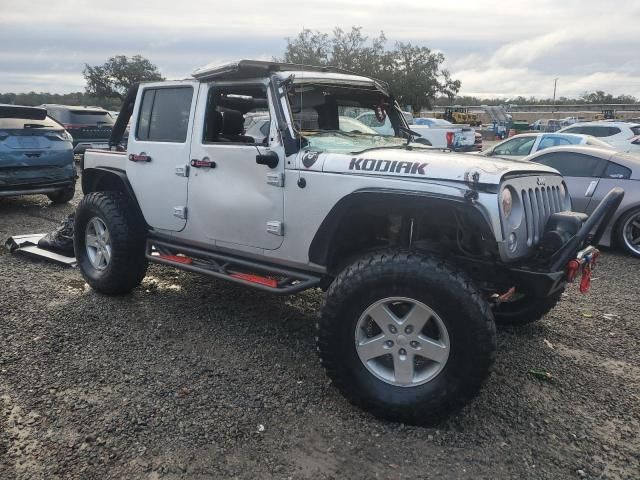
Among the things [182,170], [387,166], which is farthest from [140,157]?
[387,166]

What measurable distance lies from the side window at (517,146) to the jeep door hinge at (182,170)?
7.63m

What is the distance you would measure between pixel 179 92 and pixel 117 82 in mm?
47048

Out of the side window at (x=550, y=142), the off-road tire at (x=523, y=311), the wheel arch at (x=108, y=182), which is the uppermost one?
the side window at (x=550, y=142)

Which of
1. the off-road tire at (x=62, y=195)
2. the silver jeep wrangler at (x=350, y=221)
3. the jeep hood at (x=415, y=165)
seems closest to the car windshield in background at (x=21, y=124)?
the off-road tire at (x=62, y=195)

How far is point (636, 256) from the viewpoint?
684cm

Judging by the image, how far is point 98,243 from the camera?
16.8ft

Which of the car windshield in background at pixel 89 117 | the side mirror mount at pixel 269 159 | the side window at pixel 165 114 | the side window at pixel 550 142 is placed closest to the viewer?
the side mirror mount at pixel 269 159

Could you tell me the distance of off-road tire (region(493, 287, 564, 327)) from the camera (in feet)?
13.8

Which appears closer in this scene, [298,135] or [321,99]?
[298,135]

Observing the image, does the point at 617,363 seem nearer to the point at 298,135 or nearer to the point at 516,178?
the point at 516,178

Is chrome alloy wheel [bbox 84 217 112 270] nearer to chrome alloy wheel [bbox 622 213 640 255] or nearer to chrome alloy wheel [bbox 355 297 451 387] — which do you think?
chrome alloy wheel [bbox 355 297 451 387]

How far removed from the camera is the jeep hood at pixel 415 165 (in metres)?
2.97

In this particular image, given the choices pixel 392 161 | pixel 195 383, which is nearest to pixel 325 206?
pixel 392 161

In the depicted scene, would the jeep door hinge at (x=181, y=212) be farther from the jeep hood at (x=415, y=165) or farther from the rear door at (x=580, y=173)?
the rear door at (x=580, y=173)
